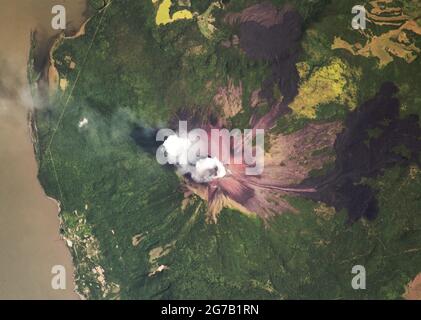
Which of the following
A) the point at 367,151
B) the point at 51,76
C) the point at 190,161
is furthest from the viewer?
the point at 51,76

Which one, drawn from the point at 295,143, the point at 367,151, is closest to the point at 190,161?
the point at 295,143

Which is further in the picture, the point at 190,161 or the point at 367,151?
the point at 190,161

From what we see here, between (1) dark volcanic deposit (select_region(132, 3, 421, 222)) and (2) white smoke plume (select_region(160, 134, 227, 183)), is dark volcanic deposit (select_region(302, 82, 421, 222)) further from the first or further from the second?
(2) white smoke plume (select_region(160, 134, 227, 183))

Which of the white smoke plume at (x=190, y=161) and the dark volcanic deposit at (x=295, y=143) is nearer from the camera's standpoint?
the dark volcanic deposit at (x=295, y=143)

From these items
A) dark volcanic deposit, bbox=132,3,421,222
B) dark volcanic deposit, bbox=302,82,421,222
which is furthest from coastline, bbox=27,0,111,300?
dark volcanic deposit, bbox=302,82,421,222

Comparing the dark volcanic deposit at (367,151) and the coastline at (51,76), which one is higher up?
the coastline at (51,76)

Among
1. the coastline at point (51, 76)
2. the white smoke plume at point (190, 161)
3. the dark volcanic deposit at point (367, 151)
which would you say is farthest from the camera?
the coastline at point (51, 76)

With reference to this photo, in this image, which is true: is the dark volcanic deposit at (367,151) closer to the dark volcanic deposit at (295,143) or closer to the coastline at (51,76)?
the dark volcanic deposit at (295,143)

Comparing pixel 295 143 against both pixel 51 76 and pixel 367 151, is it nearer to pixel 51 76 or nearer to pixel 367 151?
pixel 367 151

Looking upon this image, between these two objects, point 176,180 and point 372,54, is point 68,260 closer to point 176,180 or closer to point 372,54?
point 176,180

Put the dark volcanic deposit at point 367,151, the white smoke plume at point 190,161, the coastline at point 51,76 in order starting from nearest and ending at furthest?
the dark volcanic deposit at point 367,151 → the white smoke plume at point 190,161 → the coastline at point 51,76

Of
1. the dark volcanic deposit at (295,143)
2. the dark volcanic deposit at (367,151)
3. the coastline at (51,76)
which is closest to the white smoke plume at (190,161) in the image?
the dark volcanic deposit at (295,143)

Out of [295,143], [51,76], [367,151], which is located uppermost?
[51,76]

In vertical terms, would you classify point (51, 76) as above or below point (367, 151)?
above
